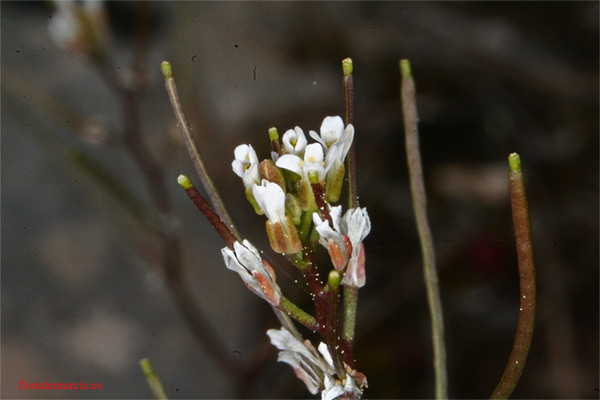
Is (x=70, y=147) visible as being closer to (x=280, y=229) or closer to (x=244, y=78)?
(x=244, y=78)

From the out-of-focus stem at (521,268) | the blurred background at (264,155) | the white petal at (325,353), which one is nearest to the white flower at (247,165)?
the white petal at (325,353)

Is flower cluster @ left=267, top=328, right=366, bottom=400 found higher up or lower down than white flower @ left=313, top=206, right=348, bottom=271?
lower down

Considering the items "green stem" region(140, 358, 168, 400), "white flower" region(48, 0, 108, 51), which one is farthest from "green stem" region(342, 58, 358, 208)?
"white flower" region(48, 0, 108, 51)

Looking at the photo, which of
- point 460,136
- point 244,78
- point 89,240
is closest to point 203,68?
point 244,78

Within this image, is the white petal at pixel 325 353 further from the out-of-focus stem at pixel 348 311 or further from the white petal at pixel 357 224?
the white petal at pixel 357 224

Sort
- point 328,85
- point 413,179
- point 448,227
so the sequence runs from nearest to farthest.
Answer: point 413,179
point 448,227
point 328,85

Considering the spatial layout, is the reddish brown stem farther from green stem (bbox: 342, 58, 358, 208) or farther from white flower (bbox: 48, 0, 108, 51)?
white flower (bbox: 48, 0, 108, 51)
